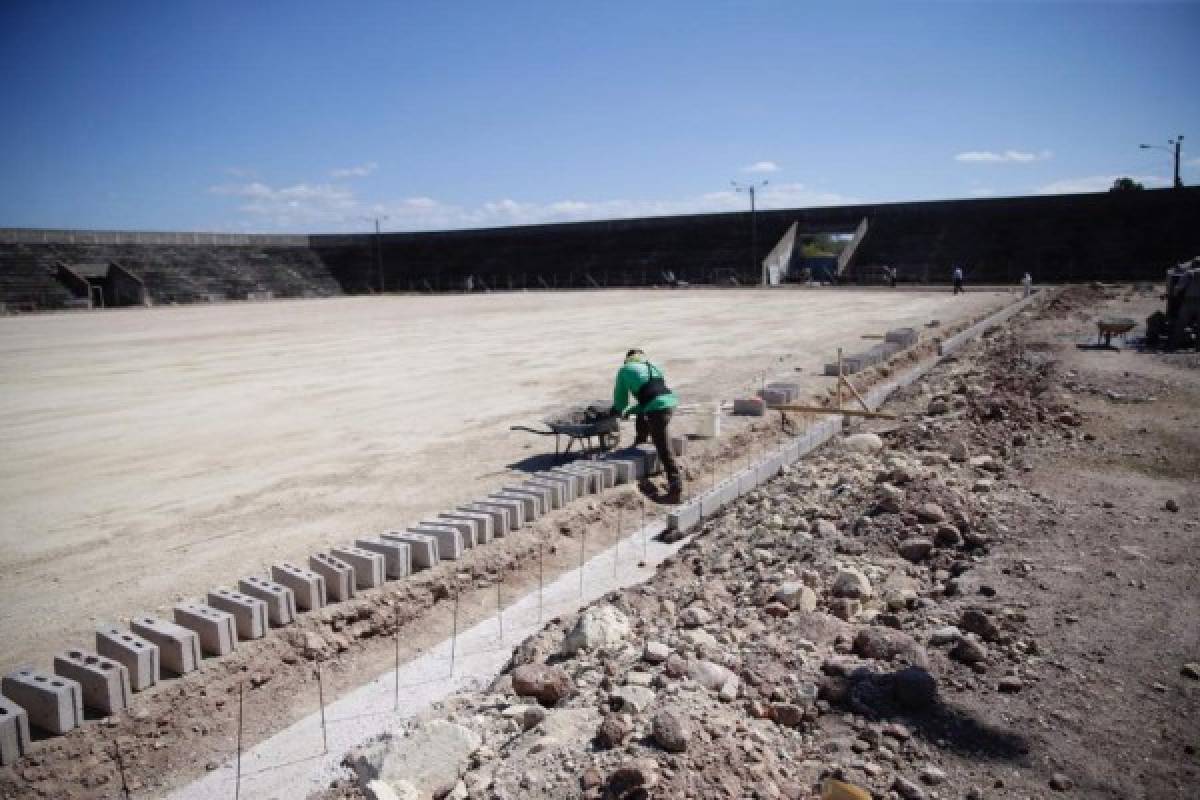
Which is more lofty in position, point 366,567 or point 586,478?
point 586,478

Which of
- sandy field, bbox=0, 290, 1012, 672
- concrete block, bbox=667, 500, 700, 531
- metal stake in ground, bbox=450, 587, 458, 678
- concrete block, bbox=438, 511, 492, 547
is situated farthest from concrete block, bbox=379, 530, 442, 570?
concrete block, bbox=667, 500, 700, 531

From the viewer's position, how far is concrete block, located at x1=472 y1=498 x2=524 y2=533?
23.5 feet

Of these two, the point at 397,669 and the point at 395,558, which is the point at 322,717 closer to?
the point at 397,669

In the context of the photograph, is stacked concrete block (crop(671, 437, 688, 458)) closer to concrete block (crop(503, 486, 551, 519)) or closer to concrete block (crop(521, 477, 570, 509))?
concrete block (crop(521, 477, 570, 509))

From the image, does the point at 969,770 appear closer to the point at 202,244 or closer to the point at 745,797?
the point at 745,797

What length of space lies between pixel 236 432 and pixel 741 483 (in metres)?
7.35

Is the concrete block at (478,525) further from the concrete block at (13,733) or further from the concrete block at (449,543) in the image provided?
the concrete block at (13,733)

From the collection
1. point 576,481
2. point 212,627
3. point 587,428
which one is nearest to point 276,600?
point 212,627

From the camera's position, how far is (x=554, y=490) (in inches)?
306

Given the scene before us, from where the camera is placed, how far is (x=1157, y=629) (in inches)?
188

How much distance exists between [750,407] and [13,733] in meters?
9.35

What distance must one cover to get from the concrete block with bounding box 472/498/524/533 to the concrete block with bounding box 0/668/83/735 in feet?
11.3

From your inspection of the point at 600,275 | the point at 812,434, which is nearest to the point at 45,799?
the point at 812,434

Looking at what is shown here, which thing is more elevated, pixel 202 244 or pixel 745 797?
pixel 202 244
